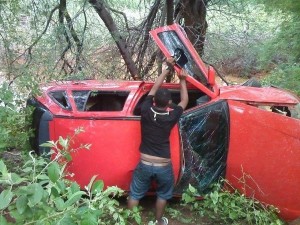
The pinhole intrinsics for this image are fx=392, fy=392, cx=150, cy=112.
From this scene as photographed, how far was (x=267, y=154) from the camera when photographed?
4.02m

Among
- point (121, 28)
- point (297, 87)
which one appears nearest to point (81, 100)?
point (121, 28)

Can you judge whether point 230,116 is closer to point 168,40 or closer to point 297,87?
point 168,40


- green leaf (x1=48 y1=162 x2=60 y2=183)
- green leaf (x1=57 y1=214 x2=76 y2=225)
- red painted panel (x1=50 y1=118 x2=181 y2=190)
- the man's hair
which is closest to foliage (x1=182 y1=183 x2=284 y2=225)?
red painted panel (x1=50 y1=118 x2=181 y2=190)

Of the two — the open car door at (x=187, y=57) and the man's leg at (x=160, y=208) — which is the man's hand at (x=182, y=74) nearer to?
the open car door at (x=187, y=57)

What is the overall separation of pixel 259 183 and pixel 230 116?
774 mm

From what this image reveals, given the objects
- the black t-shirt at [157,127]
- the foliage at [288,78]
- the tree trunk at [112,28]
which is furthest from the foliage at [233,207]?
the foliage at [288,78]

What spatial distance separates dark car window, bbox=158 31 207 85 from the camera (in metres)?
4.33

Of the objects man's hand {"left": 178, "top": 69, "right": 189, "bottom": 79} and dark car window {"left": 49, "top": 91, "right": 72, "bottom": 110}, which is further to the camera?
dark car window {"left": 49, "top": 91, "right": 72, "bottom": 110}

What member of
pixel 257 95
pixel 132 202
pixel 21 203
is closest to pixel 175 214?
pixel 132 202

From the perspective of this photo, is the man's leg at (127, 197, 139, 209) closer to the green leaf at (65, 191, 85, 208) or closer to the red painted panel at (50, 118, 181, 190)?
the red painted panel at (50, 118, 181, 190)

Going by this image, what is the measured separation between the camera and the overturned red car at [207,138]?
4020mm

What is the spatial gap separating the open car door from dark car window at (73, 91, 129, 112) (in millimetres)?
755

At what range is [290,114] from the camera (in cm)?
432

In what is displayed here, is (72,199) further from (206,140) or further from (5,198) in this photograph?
(206,140)
